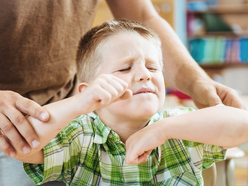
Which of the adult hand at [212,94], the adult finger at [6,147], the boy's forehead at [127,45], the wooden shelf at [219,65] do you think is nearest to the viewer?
the adult finger at [6,147]

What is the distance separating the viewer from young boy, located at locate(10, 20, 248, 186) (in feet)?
2.45

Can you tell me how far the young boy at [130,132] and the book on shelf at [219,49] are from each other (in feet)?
10.5

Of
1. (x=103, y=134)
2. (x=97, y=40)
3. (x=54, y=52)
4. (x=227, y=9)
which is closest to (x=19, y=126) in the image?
(x=103, y=134)

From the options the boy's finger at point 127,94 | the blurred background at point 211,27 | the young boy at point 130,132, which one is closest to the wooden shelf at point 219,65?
the blurred background at point 211,27

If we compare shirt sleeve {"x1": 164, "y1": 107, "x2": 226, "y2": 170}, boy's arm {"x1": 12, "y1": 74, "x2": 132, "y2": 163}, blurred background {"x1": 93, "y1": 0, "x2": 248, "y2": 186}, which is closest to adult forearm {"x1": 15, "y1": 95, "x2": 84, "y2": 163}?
boy's arm {"x1": 12, "y1": 74, "x2": 132, "y2": 163}

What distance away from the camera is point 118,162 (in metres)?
0.88

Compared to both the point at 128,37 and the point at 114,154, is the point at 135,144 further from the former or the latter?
the point at 128,37

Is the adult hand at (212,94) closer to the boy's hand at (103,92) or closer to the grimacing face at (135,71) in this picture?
the grimacing face at (135,71)

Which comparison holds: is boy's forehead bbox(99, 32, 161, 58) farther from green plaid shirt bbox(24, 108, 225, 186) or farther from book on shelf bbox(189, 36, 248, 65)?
book on shelf bbox(189, 36, 248, 65)

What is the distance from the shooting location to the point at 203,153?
33.9 inches

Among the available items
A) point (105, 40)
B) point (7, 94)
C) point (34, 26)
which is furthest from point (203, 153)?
point (34, 26)

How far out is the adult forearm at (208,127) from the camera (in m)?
0.75

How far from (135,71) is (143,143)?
0.21 meters

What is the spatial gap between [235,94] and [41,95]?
2.43 ft
